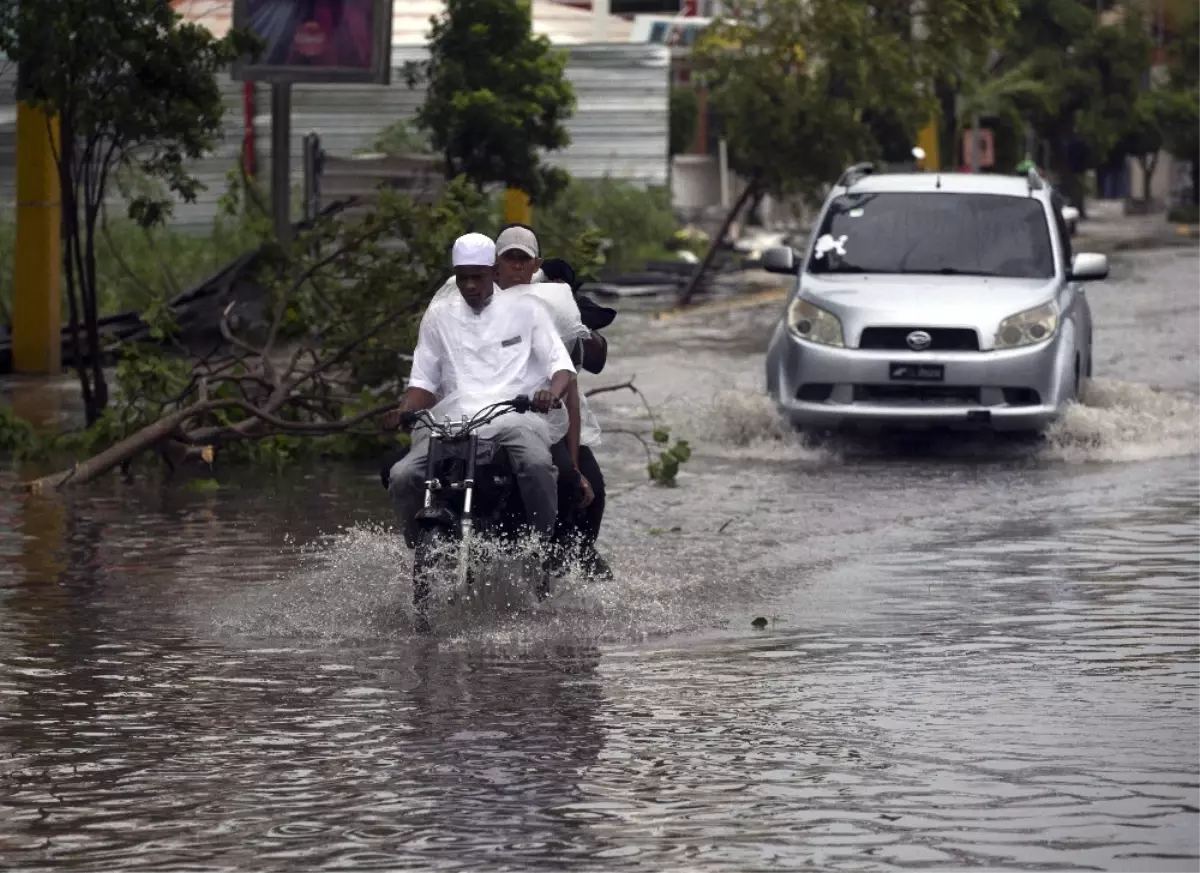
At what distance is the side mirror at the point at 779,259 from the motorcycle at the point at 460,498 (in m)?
7.94

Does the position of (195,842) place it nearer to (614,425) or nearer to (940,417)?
(940,417)

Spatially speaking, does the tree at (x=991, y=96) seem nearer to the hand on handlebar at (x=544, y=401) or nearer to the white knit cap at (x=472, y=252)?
the white knit cap at (x=472, y=252)

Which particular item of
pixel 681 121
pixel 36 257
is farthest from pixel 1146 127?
pixel 36 257

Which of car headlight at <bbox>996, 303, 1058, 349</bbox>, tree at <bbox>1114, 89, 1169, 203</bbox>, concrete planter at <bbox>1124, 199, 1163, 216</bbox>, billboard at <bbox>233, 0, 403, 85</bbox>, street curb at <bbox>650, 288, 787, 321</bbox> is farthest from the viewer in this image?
concrete planter at <bbox>1124, 199, 1163, 216</bbox>

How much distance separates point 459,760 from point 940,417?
396 inches

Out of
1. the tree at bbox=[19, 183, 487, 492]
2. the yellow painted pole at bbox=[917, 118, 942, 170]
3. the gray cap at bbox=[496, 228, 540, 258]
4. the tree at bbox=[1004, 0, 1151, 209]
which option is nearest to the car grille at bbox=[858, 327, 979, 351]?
the tree at bbox=[19, 183, 487, 492]

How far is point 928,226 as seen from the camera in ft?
64.8

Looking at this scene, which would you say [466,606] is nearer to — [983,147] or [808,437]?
[808,437]

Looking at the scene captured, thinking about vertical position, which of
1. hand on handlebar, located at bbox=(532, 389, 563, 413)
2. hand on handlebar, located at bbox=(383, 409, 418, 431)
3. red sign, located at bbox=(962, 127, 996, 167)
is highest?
hand on handlebar, located at bbox=(532, 389, 563, 413)

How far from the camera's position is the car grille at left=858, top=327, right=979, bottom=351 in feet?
60.0

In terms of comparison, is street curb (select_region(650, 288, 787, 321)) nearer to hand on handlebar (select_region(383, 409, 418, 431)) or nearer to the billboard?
the billboard

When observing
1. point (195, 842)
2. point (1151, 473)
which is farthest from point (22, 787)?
point (1151, 473)

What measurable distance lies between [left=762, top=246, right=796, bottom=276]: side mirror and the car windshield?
1.43 feet

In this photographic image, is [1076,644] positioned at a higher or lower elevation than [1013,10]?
lower
